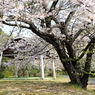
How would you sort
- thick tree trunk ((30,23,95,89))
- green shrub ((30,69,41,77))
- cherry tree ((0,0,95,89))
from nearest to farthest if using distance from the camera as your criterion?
cherry tree ((0,0,95,89)) → thick tree trunk ((30,23,95,89)) → green shrub ((30,69,41,77))

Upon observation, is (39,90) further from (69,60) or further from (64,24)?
(64,24)

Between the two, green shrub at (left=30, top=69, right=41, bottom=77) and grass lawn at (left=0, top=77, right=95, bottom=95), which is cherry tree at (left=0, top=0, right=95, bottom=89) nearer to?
grass lawn at (left=0, top=77, right=95, bottom=95)

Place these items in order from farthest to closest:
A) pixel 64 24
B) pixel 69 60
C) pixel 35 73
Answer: pixel 35 73 < pixel 64 24 < pixel 69 60

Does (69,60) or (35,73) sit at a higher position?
(69,60)

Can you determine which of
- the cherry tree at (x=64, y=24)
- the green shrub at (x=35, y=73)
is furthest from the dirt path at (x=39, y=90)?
the green shrub at (x=35, y=73)

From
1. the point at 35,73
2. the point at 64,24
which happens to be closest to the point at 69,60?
the point at 64,24

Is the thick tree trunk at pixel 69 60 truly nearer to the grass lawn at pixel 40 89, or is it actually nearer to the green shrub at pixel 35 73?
the grass lawn at pixel 40 89

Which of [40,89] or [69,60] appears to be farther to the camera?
[69,60]

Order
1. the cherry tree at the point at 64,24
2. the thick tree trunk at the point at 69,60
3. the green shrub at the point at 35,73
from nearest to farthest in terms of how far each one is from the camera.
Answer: the cherry tree at the point at 64,24, the thick tree trunk at the point at 69,60, the green shrub at the point at 35,73

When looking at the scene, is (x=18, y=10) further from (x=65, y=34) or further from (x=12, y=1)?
(x=65, y=34)

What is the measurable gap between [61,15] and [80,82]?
136 inches

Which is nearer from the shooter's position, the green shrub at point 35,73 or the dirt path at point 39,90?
the dirt path at point 39,90

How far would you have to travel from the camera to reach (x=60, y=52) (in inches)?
219

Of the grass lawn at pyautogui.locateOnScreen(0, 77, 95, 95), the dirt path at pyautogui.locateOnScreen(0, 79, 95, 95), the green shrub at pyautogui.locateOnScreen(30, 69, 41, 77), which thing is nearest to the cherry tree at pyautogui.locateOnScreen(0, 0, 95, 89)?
the grass lawn at pyautogui.locateOnScreen(0, 77, 95, 95)
